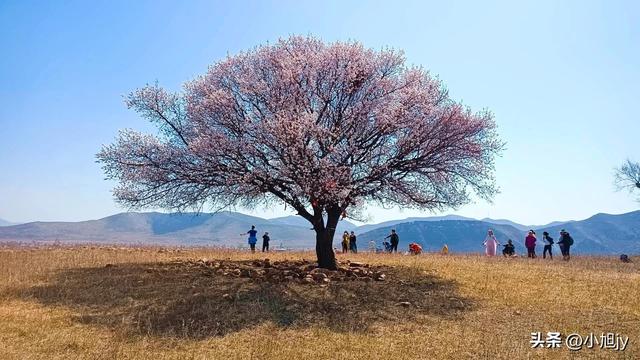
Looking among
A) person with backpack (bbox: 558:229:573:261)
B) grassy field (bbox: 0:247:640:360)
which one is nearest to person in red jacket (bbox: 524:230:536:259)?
person with backpack (bbox: 558:229:573:261)

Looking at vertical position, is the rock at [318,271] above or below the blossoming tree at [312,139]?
below

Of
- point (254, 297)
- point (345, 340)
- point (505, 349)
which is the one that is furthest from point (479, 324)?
point (254, 297)

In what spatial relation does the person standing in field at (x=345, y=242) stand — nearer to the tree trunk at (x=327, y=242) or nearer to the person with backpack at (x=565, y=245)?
the person with backpack at (x=565, y=245)

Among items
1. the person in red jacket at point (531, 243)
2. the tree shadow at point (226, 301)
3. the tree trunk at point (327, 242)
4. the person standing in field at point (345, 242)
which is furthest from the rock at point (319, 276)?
the person in red jacket at point (531, 243)

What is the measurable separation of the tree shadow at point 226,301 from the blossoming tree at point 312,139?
3.70 m

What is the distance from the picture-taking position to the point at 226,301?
17.3m

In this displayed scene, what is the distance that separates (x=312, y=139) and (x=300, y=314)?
7.45 m

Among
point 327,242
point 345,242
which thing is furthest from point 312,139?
point 345,242

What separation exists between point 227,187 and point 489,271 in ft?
42.4

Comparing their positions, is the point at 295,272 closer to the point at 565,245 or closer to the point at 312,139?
the point at 312,139

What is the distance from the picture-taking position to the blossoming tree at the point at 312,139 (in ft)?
67.6

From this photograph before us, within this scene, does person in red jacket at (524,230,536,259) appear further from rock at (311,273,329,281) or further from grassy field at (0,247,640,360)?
rock at (311,273,329,281)

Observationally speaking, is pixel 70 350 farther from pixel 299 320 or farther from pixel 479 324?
pixel 479 324

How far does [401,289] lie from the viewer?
1988 centimetres
